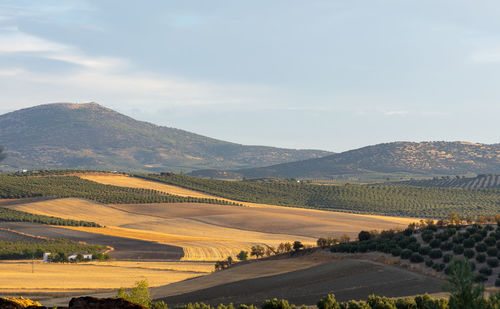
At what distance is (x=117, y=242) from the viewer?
10362cm

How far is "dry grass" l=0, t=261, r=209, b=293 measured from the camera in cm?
6506

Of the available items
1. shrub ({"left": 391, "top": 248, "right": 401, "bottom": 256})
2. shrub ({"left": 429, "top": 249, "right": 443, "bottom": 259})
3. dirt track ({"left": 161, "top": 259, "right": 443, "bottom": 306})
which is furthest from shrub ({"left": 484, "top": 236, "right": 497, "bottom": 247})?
dirt track ({"left": 161, "top": 259, "right": 443, "bottom": 306})

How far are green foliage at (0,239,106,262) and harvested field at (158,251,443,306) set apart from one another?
3741cm

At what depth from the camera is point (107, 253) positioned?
92000 mm

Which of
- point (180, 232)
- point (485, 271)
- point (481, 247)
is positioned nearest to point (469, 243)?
point (481, 247)

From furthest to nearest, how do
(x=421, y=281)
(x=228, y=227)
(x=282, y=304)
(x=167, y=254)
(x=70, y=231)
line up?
(x=228, y=227) < (x=70, y=231) < (x=167, y=254) < (x=421, y=281) < (x=282, y=304)

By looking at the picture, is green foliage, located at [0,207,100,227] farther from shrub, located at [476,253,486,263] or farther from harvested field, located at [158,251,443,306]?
shrub, located at [476,253,486,263]

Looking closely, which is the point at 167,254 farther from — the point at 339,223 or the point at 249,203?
the point at 249,203

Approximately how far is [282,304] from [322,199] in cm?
15998

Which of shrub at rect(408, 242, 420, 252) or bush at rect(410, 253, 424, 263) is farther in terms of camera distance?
shrub at rect(408, 242, 420, 252)

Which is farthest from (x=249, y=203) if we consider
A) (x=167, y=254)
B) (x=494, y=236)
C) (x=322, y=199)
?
(x=494, y=236)

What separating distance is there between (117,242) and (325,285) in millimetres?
60388

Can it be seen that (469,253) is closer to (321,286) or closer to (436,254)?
(436,254)

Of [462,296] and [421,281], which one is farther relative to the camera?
[421,281]
